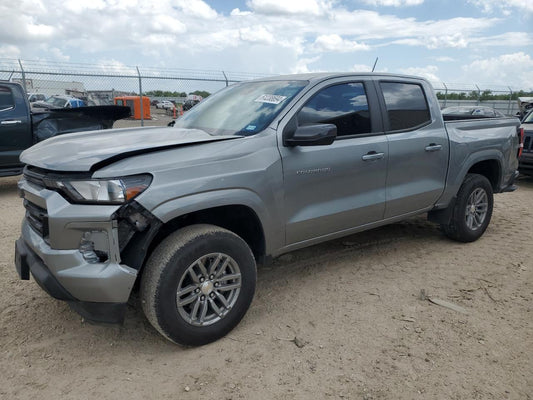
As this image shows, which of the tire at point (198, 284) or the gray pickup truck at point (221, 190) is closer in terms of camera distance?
the gray pickup truck at point (221, 190)

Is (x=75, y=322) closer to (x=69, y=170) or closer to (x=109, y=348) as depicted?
(x=109, y=348)

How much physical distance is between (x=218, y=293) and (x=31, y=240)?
1250 mm

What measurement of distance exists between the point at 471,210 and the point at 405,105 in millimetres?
1590

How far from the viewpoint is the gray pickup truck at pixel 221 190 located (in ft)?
8.36

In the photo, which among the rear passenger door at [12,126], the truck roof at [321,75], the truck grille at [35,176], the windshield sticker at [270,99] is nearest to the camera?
the truck grille at [35,176]

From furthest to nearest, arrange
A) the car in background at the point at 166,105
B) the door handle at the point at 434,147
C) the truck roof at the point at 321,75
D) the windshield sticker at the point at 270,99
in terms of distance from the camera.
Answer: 1. the car in background at the point at 166,105
2. the door handle at the point at 434,147
3. the truck roof at the point at 321,75
4. the windshield sticker at the point at 270,99

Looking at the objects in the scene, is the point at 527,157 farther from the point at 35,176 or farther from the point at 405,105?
the point at 35,176

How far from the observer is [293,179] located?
327cm

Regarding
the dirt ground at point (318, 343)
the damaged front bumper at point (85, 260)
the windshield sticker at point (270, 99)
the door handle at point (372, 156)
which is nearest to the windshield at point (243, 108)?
the windshield sticker at point (270, 99)

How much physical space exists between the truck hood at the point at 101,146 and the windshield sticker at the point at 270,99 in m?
0.53

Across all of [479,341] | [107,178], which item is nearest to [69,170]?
[107,178]

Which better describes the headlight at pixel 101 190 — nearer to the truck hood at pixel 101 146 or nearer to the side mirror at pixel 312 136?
the truck hood at pixel 101 146

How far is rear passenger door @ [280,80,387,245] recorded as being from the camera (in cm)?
334

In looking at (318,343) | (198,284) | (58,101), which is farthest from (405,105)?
(58,101)
